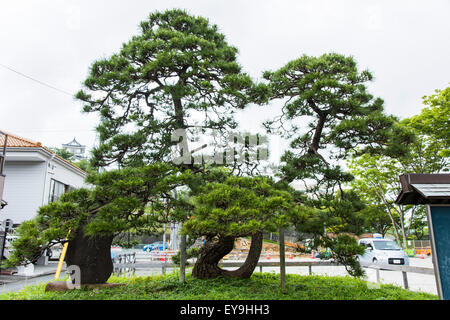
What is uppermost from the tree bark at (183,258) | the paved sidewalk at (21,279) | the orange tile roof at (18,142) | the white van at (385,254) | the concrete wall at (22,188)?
the orange tile roof at (18,142)

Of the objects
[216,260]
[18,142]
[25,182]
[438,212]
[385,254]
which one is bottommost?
[385,254]

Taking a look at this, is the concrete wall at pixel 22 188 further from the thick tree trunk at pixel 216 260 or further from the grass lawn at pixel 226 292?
the thick tree trunk at pixel 216 260

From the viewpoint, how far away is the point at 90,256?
4758 mm

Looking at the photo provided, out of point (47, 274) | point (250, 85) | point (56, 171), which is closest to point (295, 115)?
point (250, 85)

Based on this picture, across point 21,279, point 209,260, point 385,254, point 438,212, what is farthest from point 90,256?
point 385,254

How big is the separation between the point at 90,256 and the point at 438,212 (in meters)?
5.15

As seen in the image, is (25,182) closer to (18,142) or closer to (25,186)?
(25,186)

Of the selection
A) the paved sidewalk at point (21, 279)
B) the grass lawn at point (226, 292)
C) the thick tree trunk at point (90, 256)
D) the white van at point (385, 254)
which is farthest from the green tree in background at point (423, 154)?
the paved sidewalk at point (21, 279)

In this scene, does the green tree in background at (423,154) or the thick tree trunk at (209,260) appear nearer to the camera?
the thick tree trunk at (209,260)

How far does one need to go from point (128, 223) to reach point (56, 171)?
935cm

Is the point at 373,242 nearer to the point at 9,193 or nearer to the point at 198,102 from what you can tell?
the point at 198,102

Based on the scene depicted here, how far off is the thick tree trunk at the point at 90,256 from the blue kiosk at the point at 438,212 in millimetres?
4731

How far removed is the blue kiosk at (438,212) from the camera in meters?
3.50

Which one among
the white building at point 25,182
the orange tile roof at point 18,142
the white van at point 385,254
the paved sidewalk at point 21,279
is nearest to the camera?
the paved sidewalk at point 21,279
